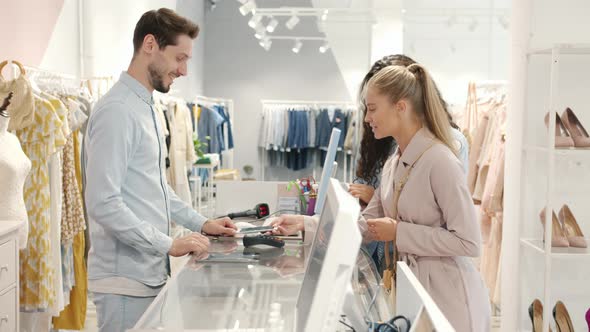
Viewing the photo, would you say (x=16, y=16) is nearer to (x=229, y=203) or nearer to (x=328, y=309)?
(x=229, y=203)

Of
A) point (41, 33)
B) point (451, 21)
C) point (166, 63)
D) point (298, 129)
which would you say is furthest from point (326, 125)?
point (166, 63)

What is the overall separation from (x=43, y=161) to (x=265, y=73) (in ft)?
29.1

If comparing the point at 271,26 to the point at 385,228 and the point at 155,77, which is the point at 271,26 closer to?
the point at 155,77

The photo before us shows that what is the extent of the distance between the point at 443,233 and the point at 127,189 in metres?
1.05

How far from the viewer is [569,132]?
353cm

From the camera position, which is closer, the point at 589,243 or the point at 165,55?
the point at 165,55

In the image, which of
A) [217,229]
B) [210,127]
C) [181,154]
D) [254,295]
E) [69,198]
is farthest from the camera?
[210,127]

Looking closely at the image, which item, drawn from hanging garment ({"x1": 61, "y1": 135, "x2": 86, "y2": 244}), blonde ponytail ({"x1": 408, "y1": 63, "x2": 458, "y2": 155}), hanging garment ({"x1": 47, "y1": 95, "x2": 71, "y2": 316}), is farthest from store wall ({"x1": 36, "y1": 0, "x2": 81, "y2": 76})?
blonde ponytail ({"x1": 408, "y1": 63, "x2": 458, "y2": 155})

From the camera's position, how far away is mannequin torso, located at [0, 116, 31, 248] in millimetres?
2869

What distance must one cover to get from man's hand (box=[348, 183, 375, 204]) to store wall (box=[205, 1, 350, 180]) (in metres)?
9.38

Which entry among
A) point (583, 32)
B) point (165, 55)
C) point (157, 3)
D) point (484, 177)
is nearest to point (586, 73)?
point (583, 32)

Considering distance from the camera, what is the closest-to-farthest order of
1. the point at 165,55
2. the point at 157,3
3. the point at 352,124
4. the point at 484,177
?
the point at 165,55 < the point at 484,177 < the point at 157,3 < the point at 352,124

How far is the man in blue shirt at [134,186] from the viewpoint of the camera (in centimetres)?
208

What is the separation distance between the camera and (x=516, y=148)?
386 cm
